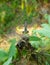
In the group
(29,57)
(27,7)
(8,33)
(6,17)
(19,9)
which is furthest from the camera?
(19,9)

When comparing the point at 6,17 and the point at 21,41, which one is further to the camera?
the point at 6,17

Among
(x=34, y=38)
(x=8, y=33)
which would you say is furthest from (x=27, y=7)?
(x=34, y=38)

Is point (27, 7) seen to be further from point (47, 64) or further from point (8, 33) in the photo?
point (47, 64)

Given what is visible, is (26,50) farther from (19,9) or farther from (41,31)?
(19,9)

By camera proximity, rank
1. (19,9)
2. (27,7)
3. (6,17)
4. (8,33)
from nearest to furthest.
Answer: (27,7) < (8,33) < (6,17) < (19,9)

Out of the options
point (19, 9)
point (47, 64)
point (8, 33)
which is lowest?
point (47, 64)

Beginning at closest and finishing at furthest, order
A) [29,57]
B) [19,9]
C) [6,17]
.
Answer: [29,57], [6,17], [19,9]

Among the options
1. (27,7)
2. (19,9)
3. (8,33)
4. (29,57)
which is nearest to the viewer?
(29,57)

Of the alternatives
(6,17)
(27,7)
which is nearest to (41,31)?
(27,7)

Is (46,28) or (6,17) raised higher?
(6,17)
